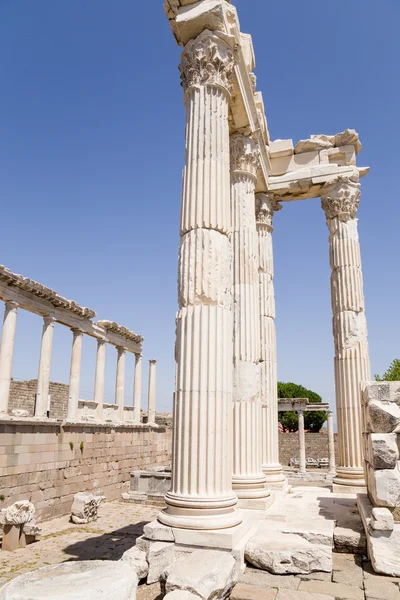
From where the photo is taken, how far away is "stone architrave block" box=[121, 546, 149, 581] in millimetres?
5848

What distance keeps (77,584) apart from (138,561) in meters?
2.53

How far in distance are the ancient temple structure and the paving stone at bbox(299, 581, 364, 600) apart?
1.21m

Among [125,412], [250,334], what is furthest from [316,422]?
[250,334]

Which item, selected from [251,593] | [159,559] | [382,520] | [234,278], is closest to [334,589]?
[251,593]

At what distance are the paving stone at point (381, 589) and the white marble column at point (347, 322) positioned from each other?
243 inches

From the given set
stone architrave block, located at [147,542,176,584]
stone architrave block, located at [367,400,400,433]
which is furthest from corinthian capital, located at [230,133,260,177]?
stone architrave block, located at [147,542,176,584]

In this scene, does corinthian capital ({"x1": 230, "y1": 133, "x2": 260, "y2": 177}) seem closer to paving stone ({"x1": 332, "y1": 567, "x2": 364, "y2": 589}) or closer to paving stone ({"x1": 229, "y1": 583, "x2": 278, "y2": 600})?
paving stone ({"x1": 332, "y1": 567, "x2": 364, "y2": 589})

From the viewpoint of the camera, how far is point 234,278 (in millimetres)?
10320

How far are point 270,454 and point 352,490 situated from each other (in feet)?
7.14

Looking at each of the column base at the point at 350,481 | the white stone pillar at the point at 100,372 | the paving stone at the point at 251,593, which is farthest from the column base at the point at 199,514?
the white stone pillar at the point at 100,372

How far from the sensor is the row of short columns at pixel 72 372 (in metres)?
17.4

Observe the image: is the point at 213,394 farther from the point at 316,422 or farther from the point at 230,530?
the point at 316,422

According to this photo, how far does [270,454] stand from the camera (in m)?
12.0

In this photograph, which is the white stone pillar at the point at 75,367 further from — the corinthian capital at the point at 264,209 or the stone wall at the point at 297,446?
the stone wall at the point at 297,446
